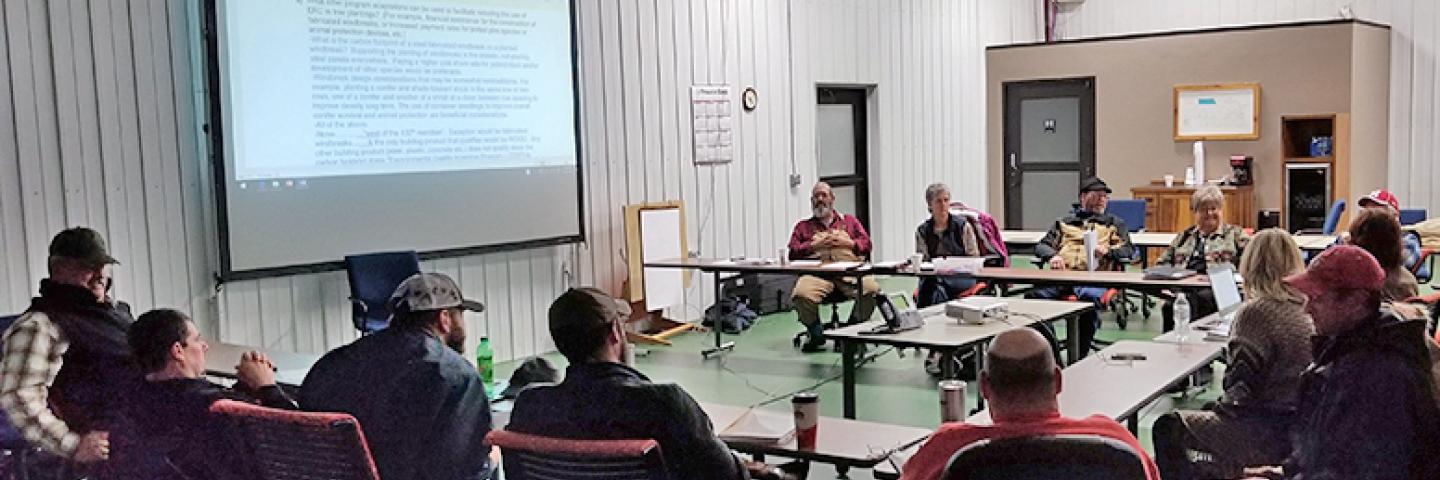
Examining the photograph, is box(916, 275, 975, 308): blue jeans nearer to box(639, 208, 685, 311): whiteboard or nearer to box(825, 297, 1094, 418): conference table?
box(825, 297, 1094, 418): conference table

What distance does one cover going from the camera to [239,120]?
659 cm

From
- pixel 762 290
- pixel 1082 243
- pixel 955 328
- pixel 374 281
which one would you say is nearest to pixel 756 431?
pixel 955 328

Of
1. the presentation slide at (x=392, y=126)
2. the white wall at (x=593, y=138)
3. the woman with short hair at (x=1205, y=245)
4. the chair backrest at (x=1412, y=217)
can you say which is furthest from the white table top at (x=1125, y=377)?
the chair backrest at (x=1412, y=217)

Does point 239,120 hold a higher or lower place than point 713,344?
higher

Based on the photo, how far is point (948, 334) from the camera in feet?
17.5

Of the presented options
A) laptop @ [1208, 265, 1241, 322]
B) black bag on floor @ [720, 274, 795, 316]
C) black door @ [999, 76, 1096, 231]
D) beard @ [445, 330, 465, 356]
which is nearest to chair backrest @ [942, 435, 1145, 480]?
beard @ [445, 330, 465, 356]

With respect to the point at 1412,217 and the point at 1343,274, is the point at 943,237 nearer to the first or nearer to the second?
the point at 1412,217

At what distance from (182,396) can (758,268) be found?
4805 millimetres

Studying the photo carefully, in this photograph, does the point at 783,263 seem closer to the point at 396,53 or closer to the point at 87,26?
the point at 396,53

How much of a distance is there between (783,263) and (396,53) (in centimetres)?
254

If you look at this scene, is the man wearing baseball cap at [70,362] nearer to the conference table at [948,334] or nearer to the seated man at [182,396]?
the seated man at [182,396]

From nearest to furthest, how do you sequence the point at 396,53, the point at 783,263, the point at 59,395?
Answer: the point at 59,395
the point at 396,53
the point at 783,263

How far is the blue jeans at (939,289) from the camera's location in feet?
24.8

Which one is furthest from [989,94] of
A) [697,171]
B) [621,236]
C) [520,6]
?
[520,6]
